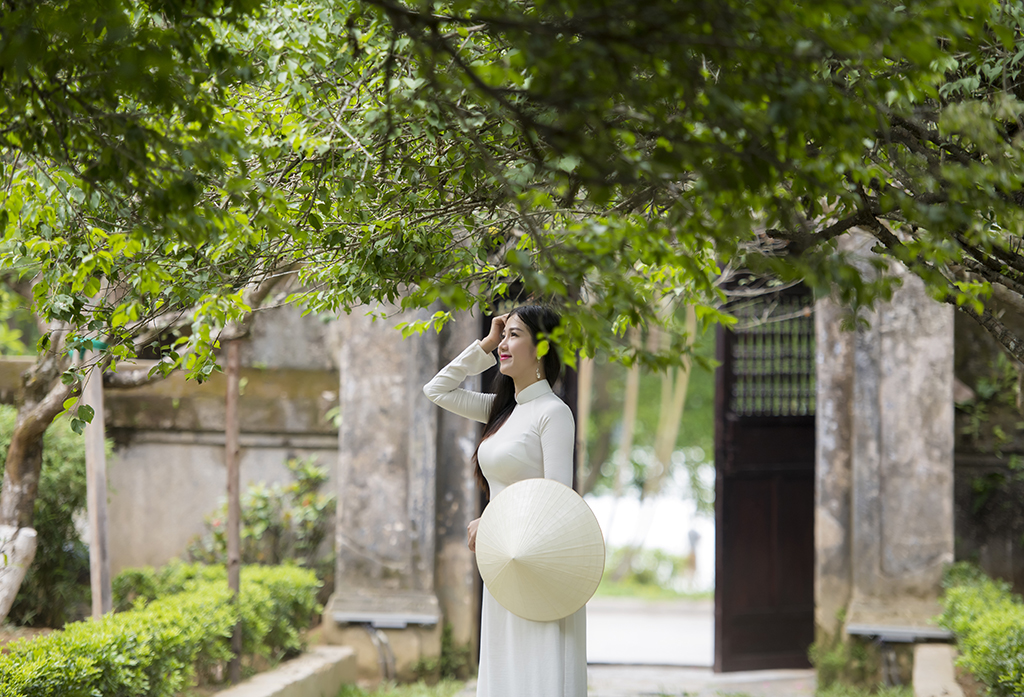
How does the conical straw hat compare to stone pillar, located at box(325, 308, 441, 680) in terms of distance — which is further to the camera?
stone pillar, located at box(325, 308, 441, 680)

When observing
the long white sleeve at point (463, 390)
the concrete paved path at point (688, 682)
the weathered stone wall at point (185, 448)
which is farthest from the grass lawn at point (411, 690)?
the long white sleeve at point (463, 390)

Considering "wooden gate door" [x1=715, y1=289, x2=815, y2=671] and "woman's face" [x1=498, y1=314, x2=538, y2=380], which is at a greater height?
"woman's face" [x1=498, y1=314, x2=538, y2=380]

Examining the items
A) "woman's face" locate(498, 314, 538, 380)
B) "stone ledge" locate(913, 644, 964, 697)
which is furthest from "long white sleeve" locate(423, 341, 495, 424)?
"stone ledge" locate(913, 644, 964, 697)

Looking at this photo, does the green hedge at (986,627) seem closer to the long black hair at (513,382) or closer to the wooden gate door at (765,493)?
the wooden gate door at (765,493)

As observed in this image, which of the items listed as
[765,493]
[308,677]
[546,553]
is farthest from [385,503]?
[546,553]

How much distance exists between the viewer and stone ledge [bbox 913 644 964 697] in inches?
187

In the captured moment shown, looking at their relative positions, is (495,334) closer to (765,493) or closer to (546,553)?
(546,553)

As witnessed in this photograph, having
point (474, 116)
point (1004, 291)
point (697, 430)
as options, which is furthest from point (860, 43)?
point (697, 430)

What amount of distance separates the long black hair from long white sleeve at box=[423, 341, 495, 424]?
7 centimetres

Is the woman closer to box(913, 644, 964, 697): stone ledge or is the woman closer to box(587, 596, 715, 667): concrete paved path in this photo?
box(913, 644, 964, 697): stone ledge

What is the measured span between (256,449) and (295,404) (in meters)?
0.48

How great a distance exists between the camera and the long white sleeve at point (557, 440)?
3059mm

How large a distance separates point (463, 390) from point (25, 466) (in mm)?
2506

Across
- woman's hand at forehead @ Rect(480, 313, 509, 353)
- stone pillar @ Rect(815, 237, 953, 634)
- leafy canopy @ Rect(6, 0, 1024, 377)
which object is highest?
leafy canopy @ Rect(6, 0, 1024, 377)
